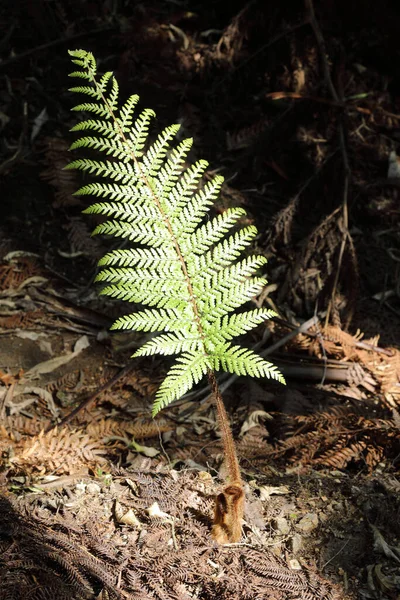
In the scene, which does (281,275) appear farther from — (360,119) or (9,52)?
(9,52)

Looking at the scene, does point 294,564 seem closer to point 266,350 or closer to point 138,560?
point 138,560

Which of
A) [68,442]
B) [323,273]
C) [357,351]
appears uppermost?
[68,442]

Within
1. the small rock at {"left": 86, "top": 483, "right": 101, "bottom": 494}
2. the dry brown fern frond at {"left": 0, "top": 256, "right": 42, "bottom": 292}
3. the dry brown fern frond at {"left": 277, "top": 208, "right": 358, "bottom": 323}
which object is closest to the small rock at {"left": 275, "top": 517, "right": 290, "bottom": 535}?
the small rock at {"left": 86, "top": 483, "right": 101, "bottom": 494}

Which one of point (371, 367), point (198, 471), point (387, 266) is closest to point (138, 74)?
point (387, 266)

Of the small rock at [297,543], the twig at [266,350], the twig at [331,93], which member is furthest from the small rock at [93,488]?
the twig at [331,93]

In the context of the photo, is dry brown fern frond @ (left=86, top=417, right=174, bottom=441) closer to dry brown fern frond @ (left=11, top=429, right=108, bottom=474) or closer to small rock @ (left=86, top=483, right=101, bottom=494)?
dry brown fern frond @ (left=11, top=429, right=108, bottom=474)

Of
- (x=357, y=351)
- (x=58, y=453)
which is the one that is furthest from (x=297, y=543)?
(x=357, y=351)

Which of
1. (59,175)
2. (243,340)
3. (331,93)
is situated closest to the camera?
(243,340)
